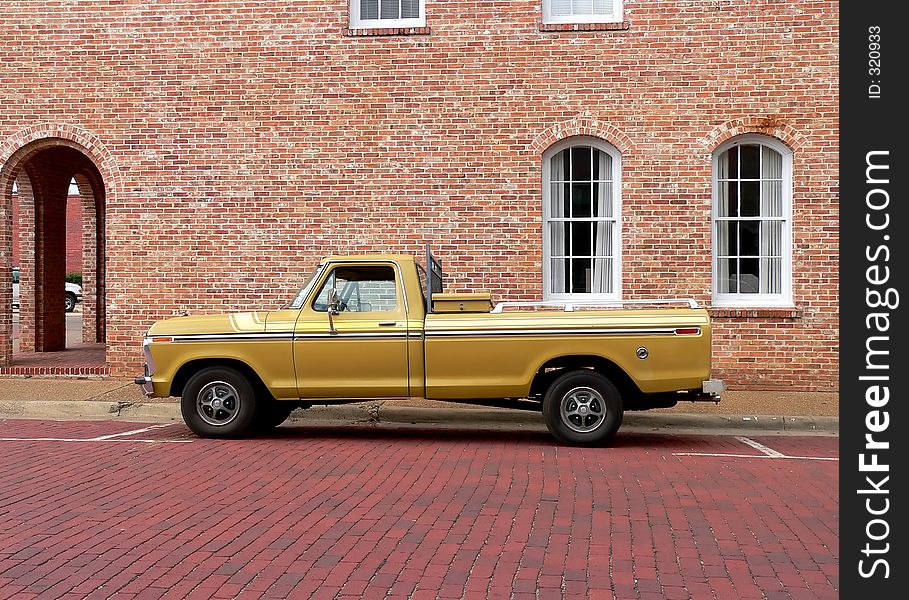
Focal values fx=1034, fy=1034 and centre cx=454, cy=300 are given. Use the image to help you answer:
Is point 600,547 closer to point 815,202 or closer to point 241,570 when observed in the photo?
point 241,570

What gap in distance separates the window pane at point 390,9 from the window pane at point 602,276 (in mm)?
4450

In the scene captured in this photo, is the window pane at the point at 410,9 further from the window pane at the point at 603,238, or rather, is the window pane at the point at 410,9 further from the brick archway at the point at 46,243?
the brick archway at the point at 46,243

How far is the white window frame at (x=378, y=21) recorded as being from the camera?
47.2ft

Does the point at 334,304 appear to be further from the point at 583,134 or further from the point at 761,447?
the point at 583,134

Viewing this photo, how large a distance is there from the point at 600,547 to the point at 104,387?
30.2ft

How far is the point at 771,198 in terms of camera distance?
1418cm

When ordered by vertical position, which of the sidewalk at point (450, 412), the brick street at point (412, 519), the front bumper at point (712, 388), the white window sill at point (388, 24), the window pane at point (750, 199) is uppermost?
the white window sill at point (388, 24)

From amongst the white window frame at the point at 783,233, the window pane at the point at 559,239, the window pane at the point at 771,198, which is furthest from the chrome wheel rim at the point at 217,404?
the window pane at the point at 771,198

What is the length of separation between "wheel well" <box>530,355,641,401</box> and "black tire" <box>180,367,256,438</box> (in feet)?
9.28

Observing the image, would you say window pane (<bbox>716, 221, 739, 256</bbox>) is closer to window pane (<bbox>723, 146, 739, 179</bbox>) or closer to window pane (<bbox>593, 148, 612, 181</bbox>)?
window pane (<bbox>723, 146, 739, 179</bbox>)

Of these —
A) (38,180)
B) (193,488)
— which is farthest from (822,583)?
(38,180)

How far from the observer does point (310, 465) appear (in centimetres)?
886

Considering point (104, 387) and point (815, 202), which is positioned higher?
point (815, 202)

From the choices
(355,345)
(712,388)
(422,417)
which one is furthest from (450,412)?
(712,388)
